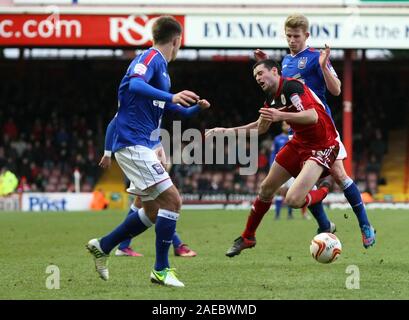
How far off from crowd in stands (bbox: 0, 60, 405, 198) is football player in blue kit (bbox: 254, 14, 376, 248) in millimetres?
17215

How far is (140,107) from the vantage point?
776cm

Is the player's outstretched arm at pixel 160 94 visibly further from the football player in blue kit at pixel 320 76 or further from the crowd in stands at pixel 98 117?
the crowd in stands at pixel 98 117

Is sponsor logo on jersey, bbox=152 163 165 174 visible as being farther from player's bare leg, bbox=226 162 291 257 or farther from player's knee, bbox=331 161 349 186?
player's knee, bbox=331 161 349 186

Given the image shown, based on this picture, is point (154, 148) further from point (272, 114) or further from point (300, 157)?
point (300, 157)

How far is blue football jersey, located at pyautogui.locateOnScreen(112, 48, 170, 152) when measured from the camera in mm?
7727

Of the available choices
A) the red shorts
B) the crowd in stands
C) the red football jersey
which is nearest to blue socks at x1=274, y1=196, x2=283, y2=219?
the crowd in stands

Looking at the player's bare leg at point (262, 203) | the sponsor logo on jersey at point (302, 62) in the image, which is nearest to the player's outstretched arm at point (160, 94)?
the player's bare leg at point (262, 203)

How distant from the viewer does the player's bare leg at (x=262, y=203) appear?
30.3ft

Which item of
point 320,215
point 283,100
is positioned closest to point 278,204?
point 320,215

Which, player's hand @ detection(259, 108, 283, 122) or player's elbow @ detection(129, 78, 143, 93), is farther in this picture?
player's hand @ detection(259, 108, 283, 122)

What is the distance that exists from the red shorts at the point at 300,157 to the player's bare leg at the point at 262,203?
8 centimetres

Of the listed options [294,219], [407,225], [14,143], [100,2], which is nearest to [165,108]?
[407,225]

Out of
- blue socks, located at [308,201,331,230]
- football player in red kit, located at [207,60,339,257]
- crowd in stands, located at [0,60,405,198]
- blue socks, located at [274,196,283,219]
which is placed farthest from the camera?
crowd in stands, located at [0,60,405,198]

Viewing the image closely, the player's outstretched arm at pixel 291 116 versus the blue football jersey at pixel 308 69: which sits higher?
the blue football jersey at pixel 308 69
